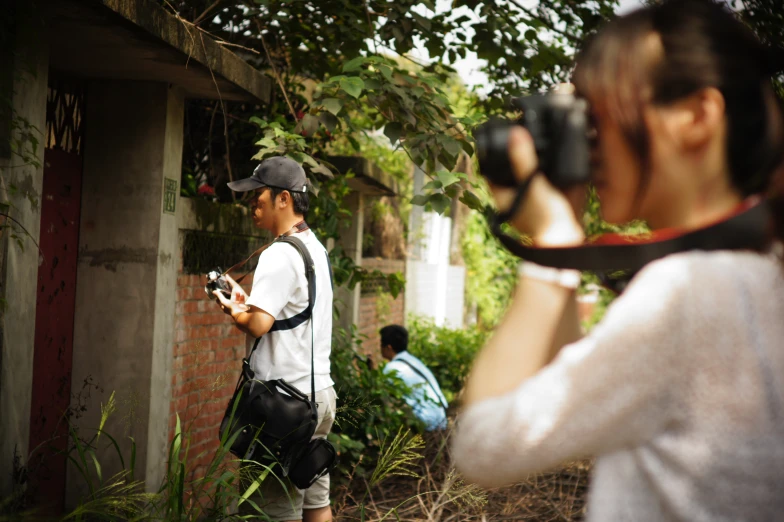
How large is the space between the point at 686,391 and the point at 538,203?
0.98 ft

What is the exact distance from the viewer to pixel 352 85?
369cm

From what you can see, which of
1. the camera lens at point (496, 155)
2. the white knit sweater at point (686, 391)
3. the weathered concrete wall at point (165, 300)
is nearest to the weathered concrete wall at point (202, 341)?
the weathered concrete wall at point (165, 300)

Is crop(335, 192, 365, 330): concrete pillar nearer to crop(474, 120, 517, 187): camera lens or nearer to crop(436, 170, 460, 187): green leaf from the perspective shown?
crop(436, 170, 460, 187): green leaf

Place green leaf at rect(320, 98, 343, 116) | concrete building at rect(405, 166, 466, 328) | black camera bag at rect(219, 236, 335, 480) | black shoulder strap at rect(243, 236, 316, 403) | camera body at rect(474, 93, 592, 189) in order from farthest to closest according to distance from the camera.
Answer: concrete building at rect(405, 166, 466, 328) → green leaf at rect(320, 98, 343, 116) → black shoulder strap at rect(243, 236, 316, 403) → black camera bag at rect(219, 236, 335, 480) → camera body at rect(474, 93, 592, 189)

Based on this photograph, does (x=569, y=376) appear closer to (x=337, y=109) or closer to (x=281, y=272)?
(x=281, y=272)

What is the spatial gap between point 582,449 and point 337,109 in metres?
3.07

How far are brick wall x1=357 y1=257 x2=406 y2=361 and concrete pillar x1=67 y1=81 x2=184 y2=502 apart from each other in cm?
457

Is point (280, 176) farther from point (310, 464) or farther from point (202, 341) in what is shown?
point (202, 341)

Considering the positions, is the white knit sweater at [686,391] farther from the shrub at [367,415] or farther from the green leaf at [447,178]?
the shrub at [367,415]

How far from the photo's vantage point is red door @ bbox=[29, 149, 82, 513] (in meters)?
3.99

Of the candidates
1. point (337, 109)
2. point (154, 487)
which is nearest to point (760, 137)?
point (337, 109)

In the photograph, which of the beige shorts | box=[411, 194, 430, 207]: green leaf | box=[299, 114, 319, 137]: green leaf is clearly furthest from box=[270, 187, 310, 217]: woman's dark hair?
the beige shorts

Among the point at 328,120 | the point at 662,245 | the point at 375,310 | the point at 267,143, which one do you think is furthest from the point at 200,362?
the point at 375,310

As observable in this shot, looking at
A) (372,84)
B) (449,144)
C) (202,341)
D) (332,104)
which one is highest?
(372,84)
